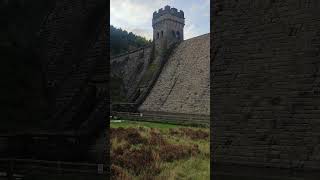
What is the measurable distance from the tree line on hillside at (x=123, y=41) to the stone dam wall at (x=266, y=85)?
113 ft

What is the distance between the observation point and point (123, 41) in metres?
44.4

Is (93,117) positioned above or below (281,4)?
below

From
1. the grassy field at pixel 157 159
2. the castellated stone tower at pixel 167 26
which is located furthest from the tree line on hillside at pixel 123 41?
the grassy field at pixel 157 159

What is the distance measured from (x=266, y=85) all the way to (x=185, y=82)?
24.4 m

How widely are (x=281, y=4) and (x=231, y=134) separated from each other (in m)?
1.60

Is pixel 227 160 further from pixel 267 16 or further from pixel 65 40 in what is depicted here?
pixel 65 40

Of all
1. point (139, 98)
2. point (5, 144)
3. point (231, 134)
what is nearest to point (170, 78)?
point (139, 98)

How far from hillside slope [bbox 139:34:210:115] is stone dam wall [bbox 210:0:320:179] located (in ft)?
60.2

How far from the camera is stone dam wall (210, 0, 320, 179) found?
432 centimetres

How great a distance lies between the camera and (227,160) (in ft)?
15.6

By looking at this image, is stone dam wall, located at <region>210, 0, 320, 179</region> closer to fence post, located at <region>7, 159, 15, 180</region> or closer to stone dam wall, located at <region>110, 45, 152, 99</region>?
fence post, located at <region>7, 159, 15, 180</region>

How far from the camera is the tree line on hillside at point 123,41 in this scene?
4112 cm

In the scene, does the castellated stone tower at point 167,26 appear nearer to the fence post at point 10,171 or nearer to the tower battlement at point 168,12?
the tower battlement at point 168,12

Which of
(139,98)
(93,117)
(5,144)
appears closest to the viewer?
(93,117)
